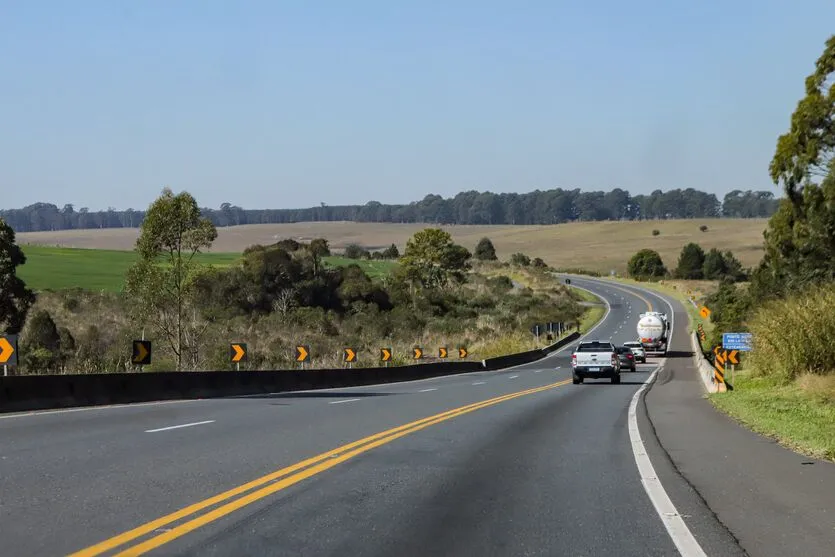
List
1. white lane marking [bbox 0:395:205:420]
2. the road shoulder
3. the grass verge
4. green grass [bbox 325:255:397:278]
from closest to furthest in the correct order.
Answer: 1. the road shoulder
2. the grass verge
3. white lane marking [bbox 0:395:205:420]
4. green grass [bbox 325:255:397:278]

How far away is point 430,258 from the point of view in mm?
108812

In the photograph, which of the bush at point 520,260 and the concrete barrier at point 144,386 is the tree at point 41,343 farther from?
the bush at point 520,260

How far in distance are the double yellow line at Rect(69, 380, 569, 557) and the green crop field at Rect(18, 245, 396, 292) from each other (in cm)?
6695

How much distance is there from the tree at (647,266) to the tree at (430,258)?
165 feet

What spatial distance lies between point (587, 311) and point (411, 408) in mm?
94100

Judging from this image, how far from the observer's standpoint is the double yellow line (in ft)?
25.2

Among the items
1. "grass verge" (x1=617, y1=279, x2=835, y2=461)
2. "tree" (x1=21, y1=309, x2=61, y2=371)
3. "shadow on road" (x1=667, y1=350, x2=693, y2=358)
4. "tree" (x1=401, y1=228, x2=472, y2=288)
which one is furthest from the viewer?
"tree" (x1=401, y1=228, x2=472, y2=288)

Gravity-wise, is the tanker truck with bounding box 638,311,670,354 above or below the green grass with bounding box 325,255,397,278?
below

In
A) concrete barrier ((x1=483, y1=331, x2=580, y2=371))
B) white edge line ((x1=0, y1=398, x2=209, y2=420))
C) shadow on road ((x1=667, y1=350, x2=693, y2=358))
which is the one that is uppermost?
white edge line ((x1=0, y1=398, x2=209, y2=420))

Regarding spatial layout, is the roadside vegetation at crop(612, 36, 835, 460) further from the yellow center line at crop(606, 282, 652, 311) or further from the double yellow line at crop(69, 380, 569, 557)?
the yellow center line at crop(606, 282, 652, 311)

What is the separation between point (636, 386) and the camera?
37.5 metres

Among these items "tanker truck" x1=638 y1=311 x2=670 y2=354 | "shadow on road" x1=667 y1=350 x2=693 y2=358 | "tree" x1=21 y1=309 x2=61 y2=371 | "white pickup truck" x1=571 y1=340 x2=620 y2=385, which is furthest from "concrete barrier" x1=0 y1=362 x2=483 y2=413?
"shadow on road" x1=667 y1=350 x2=693 y2=358

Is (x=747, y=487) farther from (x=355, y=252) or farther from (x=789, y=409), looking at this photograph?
(x=355, y=252)

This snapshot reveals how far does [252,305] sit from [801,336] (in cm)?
5786
